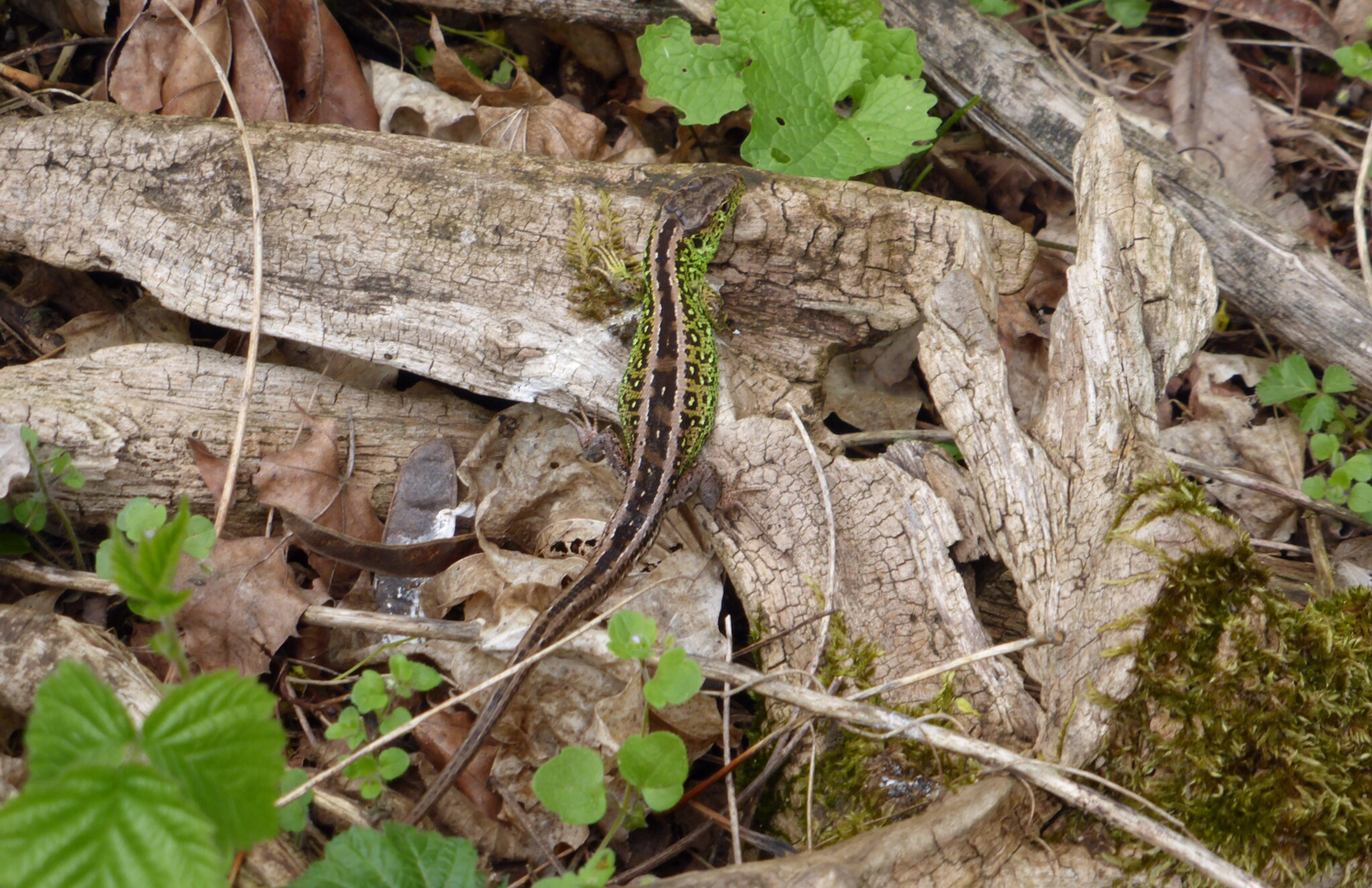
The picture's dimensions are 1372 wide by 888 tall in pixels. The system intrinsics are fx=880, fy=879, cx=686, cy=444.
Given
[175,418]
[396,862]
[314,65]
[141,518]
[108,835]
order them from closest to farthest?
[108,835]
[396,862]
[141,518]
[175,418]
[314,65]

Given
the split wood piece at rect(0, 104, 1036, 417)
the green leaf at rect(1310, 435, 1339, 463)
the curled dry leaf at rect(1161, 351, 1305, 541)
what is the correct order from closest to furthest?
the split wood piece at rect(0, 104, 1036, 417)
the green leaf at rect(1310, 435, 1339, 463)
the curled dry leaf at rect(1161, 351, 1305, 541)

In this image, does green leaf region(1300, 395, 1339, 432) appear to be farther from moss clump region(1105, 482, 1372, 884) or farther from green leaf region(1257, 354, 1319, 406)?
moss clump region(1105, 482, 1372, 884)

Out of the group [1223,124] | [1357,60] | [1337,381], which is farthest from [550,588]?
[1357,60]

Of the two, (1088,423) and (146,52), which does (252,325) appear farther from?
(1088,423)

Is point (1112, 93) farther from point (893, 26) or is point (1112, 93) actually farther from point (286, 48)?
point (286, 48)

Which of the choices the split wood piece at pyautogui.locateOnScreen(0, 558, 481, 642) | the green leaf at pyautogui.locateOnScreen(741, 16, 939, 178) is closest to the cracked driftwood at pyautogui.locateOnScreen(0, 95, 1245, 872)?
the green leaf at pyautogui.locateOnScreen(741, 16, 939, 178)

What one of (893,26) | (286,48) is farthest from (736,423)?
(286,48)

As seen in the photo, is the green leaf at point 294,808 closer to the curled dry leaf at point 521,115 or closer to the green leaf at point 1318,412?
the curled dry leaf at point 521,115
